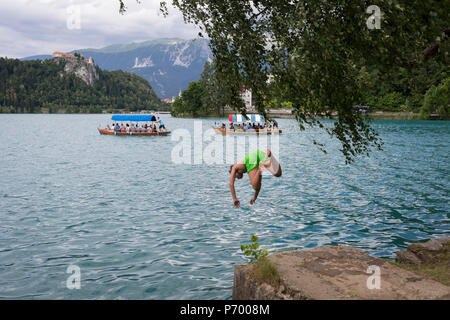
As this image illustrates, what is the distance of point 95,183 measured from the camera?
28719 millimetres

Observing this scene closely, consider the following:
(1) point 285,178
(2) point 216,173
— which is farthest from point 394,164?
(2) point 216,173

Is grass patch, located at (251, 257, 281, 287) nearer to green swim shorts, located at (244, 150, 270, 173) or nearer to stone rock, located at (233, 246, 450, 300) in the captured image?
stone rock, located at (233, 246, 450, 300)

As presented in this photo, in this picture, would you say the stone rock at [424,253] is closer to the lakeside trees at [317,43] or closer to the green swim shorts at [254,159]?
the lakeside trees at [317,43]

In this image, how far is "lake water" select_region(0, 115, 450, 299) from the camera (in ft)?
38.4

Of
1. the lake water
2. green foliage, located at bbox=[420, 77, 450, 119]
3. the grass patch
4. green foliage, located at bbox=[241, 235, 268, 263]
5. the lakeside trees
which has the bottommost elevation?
the lake water

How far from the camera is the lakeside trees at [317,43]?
293 inches

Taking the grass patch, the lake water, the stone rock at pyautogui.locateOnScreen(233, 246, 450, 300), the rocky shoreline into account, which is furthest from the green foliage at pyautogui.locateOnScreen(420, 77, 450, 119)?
the grass patch

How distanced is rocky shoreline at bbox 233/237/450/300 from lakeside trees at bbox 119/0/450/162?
3.15 metres

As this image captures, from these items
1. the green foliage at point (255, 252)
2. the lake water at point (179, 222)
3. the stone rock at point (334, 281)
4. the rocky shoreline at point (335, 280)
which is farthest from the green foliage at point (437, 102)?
the green foliage at point (255, 252)

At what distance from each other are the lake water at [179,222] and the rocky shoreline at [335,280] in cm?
266

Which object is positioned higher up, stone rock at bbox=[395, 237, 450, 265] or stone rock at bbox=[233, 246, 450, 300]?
stone rock at bbox=[233, 246, 450, 300]

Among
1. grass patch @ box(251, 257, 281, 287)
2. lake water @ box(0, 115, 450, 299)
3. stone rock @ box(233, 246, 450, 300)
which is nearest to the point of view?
stone rock @ box(233, 246, 450, 300)

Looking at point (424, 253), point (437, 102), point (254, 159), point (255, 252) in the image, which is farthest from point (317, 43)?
point (437, 102)

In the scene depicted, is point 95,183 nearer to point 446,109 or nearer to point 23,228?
point 23,228
